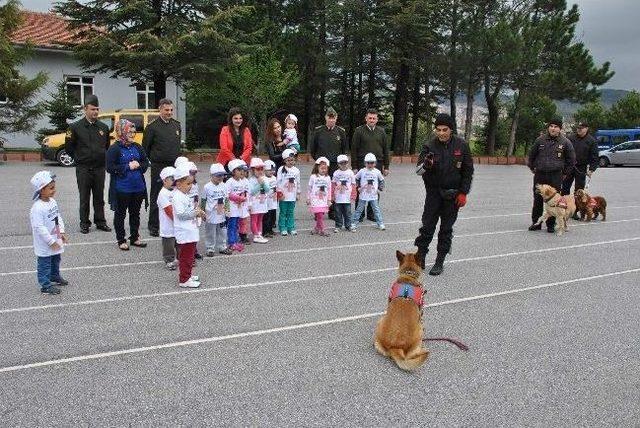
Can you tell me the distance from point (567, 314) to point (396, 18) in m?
26.7

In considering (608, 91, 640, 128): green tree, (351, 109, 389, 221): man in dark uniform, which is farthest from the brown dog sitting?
(608, 91, 640, 128): green tree

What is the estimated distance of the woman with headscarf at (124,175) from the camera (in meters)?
8.19

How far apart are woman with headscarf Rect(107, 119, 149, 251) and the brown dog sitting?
16.1ft

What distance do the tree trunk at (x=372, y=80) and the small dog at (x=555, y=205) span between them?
959 inches

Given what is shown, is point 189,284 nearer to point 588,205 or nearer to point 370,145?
point 370,145

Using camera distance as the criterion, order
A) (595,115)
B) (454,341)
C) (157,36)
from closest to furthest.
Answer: (454,341), (157,36), (595,115)

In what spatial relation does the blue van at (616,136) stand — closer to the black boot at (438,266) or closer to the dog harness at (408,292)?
the black boot at (438,266)

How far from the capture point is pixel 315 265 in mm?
7809

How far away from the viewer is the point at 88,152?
9.38 m

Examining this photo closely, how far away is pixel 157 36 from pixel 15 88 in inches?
255

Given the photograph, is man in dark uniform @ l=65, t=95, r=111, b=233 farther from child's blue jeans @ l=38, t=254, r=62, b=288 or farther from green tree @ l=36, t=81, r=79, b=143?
green tree @ l=36, t=81, r=79, b=143

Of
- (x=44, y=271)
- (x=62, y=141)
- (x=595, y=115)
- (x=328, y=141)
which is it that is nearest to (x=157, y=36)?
(x=62, y=141)

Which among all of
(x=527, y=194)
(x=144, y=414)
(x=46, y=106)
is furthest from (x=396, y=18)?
(x=144, y=414)

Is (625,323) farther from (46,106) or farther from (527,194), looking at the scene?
(46,106)
